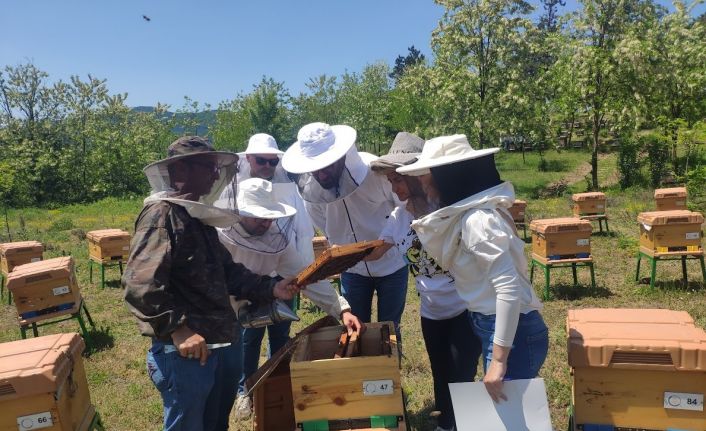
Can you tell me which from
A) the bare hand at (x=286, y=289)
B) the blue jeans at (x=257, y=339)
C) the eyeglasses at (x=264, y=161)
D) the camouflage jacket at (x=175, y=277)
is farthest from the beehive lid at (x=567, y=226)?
the camouflage jacket at (x=175, y=277)

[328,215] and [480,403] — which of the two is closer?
[480,403]

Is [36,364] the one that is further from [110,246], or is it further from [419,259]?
[110,246]

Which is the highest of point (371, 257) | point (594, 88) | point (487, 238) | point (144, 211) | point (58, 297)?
point (594, 88)

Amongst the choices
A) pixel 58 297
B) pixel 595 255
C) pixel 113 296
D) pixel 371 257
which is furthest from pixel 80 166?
pixel 371 257

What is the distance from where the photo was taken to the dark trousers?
2785 millimetres

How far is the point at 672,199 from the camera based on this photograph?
9.20 meters

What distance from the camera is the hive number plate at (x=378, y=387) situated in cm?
210

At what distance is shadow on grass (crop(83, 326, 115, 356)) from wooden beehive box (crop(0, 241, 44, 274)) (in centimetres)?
219

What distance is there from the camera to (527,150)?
3002 centimetres

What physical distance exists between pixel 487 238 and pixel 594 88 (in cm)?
1623

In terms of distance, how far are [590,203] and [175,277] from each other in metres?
9.68

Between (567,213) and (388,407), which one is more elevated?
(388,407)

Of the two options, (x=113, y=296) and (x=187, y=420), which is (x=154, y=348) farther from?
(x=113, y=296)

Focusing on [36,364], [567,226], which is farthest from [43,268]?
[567,226]
